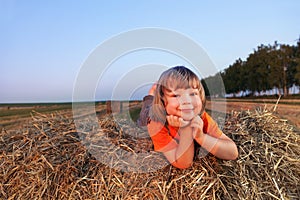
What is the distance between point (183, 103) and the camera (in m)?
2.41

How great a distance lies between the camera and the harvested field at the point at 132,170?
2531 millimetres

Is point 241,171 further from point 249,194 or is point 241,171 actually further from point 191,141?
point 191,141

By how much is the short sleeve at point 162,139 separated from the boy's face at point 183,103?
20cm

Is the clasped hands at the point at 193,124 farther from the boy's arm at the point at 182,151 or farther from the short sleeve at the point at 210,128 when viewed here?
the short sleeve at the point at 210,128

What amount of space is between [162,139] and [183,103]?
42 cm

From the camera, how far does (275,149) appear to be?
299 cm

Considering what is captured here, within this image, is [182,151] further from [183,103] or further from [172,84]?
[172,84]

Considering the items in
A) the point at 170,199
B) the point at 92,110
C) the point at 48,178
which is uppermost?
the point at 92,110

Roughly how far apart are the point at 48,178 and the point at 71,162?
0.24 m

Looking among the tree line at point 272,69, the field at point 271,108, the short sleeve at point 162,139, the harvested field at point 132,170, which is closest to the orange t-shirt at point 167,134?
the short sleeve at point 162,139

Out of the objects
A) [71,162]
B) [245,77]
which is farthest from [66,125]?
[245,77]

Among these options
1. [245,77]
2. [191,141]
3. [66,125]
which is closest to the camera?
[191,141]

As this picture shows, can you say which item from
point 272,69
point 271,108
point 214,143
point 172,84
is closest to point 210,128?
point 214,143

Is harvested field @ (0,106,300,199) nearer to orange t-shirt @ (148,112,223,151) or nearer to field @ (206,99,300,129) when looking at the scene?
orange t-shirt @ (148,112,223,151)
